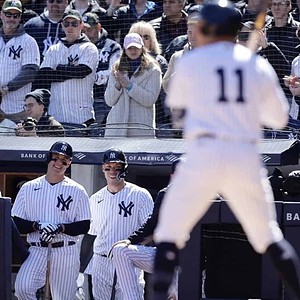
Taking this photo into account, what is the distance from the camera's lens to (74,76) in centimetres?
1138

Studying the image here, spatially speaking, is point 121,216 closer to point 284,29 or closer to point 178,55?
point 178,55

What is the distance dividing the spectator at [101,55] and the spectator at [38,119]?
1.93ft

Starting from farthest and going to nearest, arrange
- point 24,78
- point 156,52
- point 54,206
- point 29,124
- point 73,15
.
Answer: point 24,78 < point 73,15 < point 156,52 < point 29,124 < point 54,206

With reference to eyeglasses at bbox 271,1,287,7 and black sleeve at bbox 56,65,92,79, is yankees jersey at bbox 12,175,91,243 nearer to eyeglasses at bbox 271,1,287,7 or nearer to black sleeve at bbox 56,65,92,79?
black sleeve at bbox 56,65,92,79

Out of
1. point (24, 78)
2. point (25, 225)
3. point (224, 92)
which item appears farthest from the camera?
point (24, 78)

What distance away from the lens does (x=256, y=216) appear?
18.5 ft

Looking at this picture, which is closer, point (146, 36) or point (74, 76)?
point (146, 36)

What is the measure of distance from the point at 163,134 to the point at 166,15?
1.59 meters

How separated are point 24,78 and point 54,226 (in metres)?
2.84

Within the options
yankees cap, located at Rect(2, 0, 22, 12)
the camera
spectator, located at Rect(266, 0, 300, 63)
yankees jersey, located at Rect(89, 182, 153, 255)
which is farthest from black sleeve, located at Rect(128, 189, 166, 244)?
yankees cap, located at Rect(2, 0, 22, 12)

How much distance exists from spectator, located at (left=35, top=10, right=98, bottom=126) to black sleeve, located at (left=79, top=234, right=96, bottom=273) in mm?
A: 1573


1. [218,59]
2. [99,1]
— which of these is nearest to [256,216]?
[218,59]

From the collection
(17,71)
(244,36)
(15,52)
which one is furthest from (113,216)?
(15,52)

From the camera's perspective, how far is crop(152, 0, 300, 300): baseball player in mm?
5520
